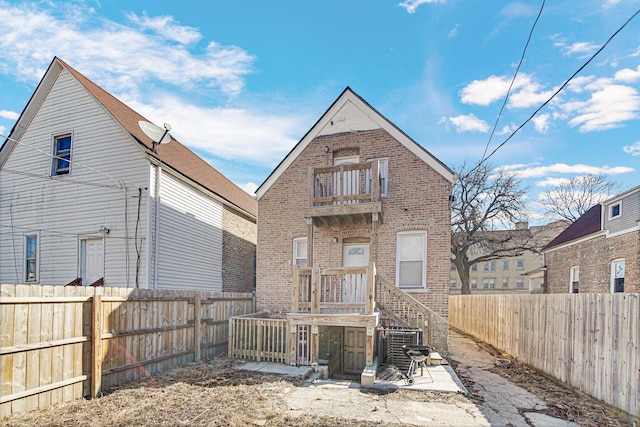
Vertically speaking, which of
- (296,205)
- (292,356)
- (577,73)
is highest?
(577,73)

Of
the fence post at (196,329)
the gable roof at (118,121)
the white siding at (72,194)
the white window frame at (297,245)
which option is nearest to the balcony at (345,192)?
the white window frame at (297,245)

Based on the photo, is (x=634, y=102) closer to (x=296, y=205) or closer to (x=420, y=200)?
(x=420, y=200)

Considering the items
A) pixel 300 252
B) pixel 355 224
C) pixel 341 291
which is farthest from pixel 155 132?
pixel 341 291

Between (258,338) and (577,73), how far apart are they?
924 cm

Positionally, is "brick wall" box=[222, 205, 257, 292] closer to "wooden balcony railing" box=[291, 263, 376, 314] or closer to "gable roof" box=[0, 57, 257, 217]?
"gable roof" box=[0, 57, 257, 217]

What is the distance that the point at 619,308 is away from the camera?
19.1ft

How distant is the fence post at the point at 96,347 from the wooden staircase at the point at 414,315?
696 cm

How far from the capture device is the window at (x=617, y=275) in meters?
16.2

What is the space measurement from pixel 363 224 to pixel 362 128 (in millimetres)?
3433

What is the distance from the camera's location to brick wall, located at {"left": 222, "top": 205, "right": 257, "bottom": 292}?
15.6 metres

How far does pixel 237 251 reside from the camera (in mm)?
16531

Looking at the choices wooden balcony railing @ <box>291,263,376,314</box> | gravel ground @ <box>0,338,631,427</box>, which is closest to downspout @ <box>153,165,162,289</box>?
gravel ground @ <box>0,338,631,427</box>

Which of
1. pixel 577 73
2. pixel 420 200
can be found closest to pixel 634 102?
pixel 577 73

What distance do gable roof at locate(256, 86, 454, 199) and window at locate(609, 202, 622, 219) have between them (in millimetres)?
11073
